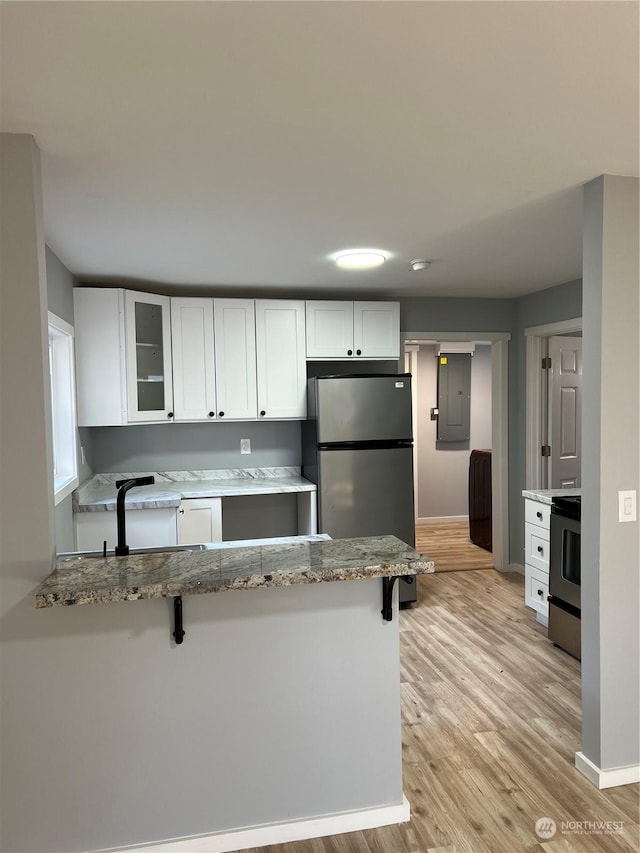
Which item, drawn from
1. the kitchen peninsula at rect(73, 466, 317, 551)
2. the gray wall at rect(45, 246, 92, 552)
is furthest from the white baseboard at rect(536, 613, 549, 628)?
the gray wall at rect(45, 246, 92, 552)

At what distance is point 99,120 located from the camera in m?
1.60

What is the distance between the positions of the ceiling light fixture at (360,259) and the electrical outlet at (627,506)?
1753 millimetres

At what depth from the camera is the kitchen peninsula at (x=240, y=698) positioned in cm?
179

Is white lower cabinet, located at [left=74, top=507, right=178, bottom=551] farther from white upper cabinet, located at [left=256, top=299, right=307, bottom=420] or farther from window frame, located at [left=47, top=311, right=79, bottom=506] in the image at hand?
white upper cabinet, located at [left=256, top=299, right=307, bottom=420]

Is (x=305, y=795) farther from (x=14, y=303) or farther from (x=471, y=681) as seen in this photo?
(x=14, y=303)

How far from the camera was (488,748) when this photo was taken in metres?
2.45

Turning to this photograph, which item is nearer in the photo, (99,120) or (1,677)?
(99,120)

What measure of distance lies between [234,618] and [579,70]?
6.06 ft

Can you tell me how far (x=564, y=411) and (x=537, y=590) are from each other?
162 centimetres

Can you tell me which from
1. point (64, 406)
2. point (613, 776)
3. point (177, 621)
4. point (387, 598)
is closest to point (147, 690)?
point (177, 621)

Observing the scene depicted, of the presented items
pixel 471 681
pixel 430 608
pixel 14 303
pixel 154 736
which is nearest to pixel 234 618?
pixel 154 736

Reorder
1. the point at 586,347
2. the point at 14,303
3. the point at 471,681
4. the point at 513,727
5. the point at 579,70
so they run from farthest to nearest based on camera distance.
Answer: the point at 471,681, the point at 513,727, the point at 586,347, the point at 14,303, the point at 579,70

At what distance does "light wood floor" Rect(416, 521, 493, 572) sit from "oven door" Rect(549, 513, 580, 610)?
1689 mm

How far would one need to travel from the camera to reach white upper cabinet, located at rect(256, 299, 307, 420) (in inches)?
160
